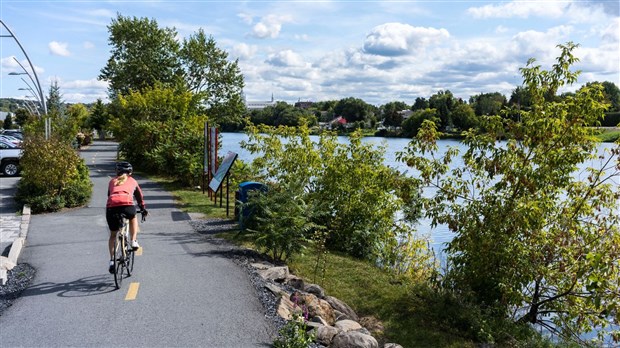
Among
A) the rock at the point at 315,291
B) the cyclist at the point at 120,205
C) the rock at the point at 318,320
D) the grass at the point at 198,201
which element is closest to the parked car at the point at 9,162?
the grass at the point at 198,201

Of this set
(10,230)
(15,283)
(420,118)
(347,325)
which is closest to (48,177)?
(10,230)

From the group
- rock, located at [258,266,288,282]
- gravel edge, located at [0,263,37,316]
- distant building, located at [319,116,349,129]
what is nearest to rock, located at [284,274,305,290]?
rock, located at [258,266,288,282]

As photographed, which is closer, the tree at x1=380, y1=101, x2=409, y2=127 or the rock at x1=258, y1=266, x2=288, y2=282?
the rock at x1=258, y1=266, x2=288, y2=282

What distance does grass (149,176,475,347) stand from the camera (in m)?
8.94

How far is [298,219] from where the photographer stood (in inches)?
432

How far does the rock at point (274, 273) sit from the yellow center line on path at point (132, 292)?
203 cm

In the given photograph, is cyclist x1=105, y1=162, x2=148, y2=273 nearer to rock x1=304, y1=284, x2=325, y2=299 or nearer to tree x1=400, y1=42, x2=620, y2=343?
rock x1=304, y1=284, x2=325, y2=299

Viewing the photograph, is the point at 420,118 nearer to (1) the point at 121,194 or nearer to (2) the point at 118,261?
(1) the point at 121,194

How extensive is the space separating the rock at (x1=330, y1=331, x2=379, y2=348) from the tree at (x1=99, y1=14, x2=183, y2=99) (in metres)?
43.2

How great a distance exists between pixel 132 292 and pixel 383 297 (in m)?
4.48

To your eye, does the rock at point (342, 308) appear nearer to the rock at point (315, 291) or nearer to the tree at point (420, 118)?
the rock at point (315, 291)

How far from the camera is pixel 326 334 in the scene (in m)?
6.88

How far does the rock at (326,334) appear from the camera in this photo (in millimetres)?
6770

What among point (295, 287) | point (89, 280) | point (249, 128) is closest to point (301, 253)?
point (295, 287)
